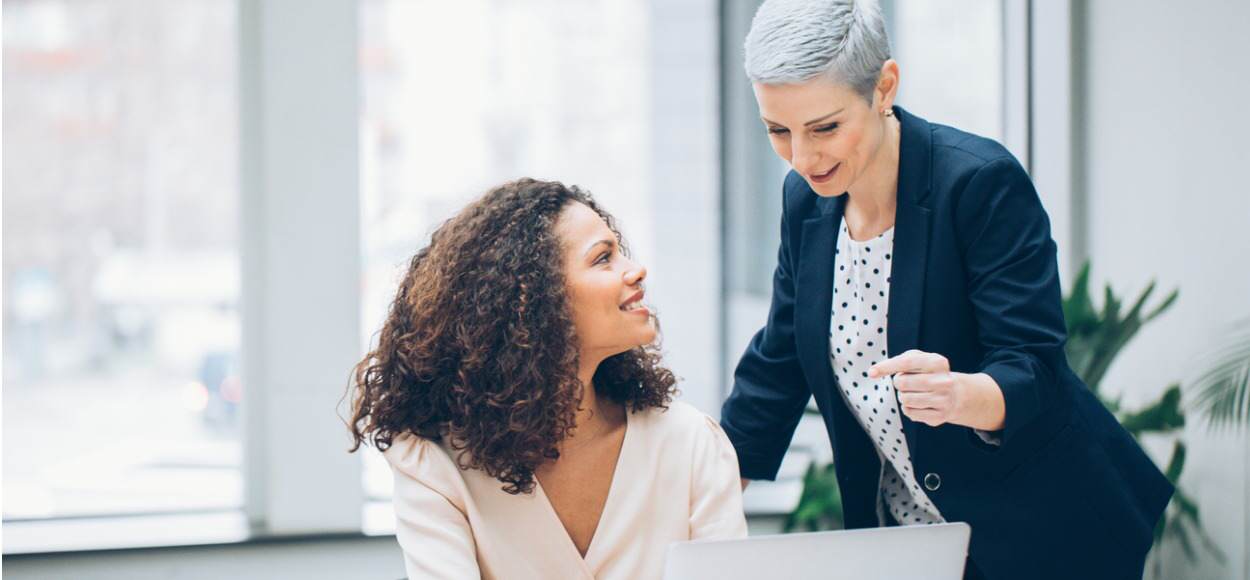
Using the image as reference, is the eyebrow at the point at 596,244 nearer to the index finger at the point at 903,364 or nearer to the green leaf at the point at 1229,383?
the index finger at the point at 903,364

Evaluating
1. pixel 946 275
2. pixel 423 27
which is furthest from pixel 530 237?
pixel 423 27

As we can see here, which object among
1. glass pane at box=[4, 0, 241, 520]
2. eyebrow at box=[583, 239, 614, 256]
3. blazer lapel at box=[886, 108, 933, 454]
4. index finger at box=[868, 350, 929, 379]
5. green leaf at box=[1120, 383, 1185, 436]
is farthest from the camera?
glass pane at box=[4, 0, 241, 520]

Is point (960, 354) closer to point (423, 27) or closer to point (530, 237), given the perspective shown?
point (530, 237)

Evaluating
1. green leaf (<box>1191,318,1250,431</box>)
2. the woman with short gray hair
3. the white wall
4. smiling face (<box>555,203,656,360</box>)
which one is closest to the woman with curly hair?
smiling face (<box>555,203,656,360</box>)

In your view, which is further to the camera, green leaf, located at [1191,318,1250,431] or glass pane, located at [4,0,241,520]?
glass pane, located at [4,0,241,520]

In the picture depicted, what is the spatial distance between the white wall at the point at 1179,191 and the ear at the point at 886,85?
1.28 m

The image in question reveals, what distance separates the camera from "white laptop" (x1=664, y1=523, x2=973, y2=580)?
1156mm

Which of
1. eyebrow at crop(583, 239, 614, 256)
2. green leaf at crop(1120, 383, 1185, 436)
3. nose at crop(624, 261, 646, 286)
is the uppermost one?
eyebrow at crop(583, 239, 614, 256)

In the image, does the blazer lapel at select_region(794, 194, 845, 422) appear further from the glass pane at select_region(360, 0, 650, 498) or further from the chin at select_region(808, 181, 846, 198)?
the glass pane at select_region(360, 0, 650, 498)

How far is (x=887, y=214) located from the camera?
162 cm

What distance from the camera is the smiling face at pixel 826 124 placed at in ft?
4.55

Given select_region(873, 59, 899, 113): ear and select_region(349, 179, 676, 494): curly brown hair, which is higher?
select_region(873, 59, 899, 113): ear

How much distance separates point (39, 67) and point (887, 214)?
8.30ft

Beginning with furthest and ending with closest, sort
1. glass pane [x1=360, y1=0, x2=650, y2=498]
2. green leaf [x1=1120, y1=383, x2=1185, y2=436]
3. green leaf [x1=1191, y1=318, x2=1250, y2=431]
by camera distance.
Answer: glass pane [x1=360, y1=0, x2=650, y2=498] < green leaf [x1=1120, y1=383, x2=1185, y2=436] < green leaf [x1=1191, y1=318, x2=1250, y2=431]
